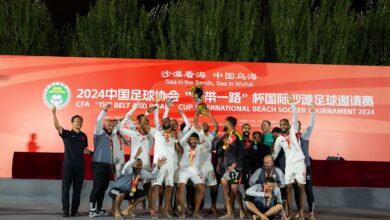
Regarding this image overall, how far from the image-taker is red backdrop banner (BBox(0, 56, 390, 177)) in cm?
1258

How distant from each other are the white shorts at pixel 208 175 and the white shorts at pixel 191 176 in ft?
0.55

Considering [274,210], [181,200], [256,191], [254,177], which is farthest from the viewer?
[181,200]

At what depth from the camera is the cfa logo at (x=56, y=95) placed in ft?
41.2

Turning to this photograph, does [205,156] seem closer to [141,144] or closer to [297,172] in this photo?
[141,144]

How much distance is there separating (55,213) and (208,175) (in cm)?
237

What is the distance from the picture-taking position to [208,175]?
8773 millimetres

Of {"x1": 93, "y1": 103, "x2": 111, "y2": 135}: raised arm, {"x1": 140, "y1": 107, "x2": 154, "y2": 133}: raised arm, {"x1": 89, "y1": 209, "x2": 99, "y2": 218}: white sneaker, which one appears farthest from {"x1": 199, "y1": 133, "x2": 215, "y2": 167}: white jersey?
{"x1": 89, "y1": 209, "x2": 99, "y2": 218}: white sneaker

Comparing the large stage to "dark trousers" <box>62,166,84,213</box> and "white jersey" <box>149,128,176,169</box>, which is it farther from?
"white jersey" <box>149,128,176,169</box>

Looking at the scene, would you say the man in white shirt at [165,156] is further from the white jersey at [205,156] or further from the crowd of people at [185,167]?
the white jersey at [205,156]

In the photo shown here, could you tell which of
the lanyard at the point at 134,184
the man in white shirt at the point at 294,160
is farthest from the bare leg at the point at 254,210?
the lanyard at the point at 134,184

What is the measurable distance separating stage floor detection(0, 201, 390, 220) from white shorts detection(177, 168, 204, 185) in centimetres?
57

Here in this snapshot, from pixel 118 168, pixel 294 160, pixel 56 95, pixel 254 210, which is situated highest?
pixel 56 95

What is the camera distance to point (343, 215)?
359 inches

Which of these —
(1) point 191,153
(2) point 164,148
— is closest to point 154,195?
(2) point 164,148
